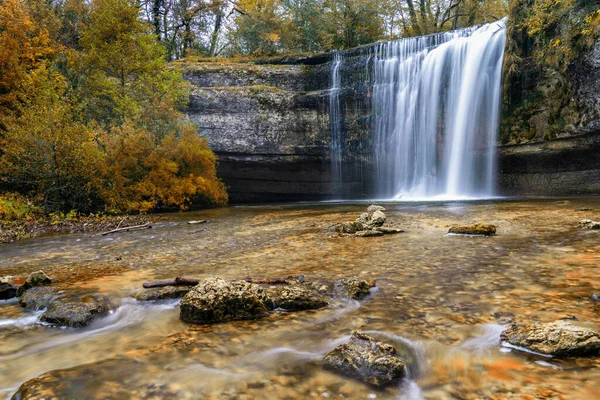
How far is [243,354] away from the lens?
2.27m

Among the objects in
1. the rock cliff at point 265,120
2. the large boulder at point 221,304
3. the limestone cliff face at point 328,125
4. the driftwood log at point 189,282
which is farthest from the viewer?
the rock cliff at point 265,120

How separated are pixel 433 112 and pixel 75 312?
1974 cm

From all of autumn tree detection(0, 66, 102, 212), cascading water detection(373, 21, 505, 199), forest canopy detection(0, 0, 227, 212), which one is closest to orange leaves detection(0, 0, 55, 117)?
forest canopy detection(0, 0, 227, 212)

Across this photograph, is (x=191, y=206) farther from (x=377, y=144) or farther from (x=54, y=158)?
(x=377, y=144)

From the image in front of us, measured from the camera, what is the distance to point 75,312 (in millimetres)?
2943

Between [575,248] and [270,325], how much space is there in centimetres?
428

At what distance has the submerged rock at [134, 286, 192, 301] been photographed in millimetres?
3383

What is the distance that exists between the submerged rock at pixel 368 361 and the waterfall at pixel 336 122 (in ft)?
67.9

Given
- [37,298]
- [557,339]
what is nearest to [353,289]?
[557,339]

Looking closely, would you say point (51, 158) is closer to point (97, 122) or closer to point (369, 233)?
point (97, 122)

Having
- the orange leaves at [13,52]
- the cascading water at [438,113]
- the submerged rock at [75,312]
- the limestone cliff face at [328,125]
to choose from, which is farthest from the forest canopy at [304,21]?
the submerged rock at [75,312]

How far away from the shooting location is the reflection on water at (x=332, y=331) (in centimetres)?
187

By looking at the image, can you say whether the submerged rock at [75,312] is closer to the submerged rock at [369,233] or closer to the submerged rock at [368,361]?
the submerged rock at [368,361]

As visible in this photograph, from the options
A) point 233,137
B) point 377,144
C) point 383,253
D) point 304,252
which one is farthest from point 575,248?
point 233,137
